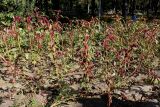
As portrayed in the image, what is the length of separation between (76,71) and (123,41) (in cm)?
284

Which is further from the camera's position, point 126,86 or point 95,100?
point 126,86

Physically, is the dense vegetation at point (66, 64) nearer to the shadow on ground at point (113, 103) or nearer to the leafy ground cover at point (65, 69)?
the leafy ground cover at point (65, 69)

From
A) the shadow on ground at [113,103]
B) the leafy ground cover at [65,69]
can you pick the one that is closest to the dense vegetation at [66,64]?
the leafy ground cover at [65,69]

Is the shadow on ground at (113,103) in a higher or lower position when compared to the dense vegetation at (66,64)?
lower

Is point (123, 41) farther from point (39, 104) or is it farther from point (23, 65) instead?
point (39, 104)

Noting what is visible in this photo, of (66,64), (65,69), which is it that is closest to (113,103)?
(65,69)

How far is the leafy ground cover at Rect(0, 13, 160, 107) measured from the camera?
22.3 ft

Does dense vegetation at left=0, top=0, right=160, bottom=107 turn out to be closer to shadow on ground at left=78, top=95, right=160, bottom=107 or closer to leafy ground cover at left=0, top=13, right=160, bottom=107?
leafy ground cover at left=0, top=13, right=160, bottom=107

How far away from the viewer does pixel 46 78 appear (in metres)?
7.66

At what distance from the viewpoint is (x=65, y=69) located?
318 inches

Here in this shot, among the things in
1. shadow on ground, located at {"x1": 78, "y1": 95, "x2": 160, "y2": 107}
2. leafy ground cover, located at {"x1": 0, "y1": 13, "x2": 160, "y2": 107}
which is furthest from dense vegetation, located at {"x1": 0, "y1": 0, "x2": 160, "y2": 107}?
shadow on ground, located at {"x1": 78, "y1": 95, "x2": 160, "y2": 107}

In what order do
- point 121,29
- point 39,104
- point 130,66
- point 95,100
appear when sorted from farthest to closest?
point 121,29
point 130,66
point 95,100
point 39,104

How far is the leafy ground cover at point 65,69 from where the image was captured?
680 cm

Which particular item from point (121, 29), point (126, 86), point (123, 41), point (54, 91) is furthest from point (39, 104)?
point (121, 29)
